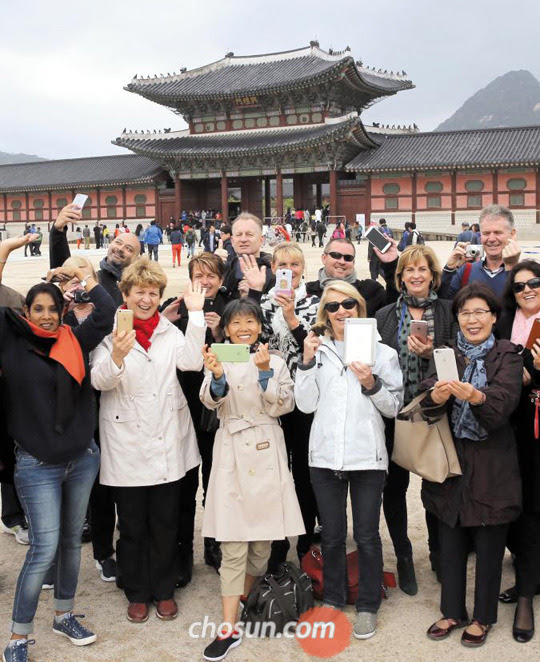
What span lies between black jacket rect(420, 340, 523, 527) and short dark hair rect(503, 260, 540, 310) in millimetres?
479

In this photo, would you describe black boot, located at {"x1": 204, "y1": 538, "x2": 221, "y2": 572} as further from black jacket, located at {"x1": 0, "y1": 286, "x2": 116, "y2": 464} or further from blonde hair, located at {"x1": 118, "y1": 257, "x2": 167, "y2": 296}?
blonde hair, located at {"x1": 118, "y1": 257, "x2": 167, "y2": 296}

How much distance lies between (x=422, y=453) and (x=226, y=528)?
114 centimetres

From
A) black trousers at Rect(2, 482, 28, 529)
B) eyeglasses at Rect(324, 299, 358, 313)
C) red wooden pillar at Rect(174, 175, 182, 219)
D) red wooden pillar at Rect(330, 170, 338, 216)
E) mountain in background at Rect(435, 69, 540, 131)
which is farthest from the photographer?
mountain in background at Rect(435, 69, 540, 131)

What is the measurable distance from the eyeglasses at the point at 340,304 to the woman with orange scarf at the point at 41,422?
4.51 ft

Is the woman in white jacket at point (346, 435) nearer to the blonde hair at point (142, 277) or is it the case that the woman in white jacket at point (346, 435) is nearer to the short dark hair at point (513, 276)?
the short dark hair at point (513, 276)

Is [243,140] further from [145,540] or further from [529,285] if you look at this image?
[145,540]

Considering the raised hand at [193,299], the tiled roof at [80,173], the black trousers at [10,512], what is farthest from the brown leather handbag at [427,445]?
the tiled roof at [80,173]

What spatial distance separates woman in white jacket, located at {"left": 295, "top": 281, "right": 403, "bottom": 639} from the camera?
11.3 ft

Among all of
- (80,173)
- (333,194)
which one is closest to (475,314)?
(333,194)

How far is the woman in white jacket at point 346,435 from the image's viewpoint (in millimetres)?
3445

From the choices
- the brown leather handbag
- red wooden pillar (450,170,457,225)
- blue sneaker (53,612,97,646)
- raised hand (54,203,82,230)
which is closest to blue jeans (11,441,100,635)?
blue sneaker (53,612,97,646)

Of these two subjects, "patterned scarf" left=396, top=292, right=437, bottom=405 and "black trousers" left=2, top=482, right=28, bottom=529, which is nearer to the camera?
"patterned scarf" left=396, top=292, right=437, bottom=405

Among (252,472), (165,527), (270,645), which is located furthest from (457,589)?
(165,527)

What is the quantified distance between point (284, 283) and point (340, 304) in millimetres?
404
